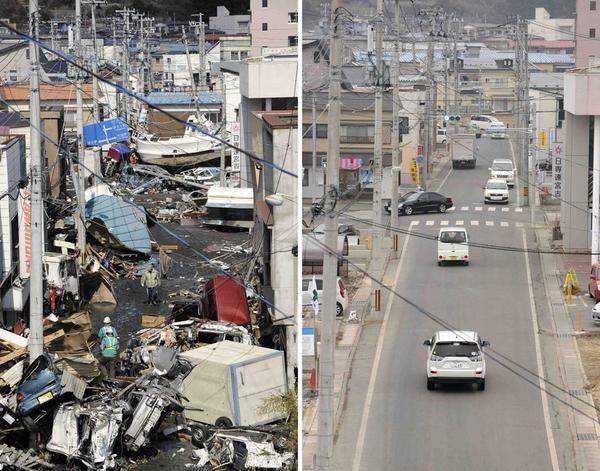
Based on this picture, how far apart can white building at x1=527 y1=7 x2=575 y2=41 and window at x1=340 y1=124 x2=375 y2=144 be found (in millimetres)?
52783

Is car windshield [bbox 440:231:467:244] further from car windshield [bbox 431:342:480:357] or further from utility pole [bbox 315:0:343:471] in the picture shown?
utility pole [bbox 315:0:343:471]

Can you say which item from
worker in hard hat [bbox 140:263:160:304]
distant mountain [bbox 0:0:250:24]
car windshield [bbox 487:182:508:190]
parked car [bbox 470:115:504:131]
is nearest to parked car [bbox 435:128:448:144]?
parked car [bbox 470:115:504:131]

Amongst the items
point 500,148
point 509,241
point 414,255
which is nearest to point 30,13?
point 414,255

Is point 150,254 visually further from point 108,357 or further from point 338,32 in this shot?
point 338,32

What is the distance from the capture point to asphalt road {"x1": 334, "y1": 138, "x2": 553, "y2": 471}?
50.7 feet

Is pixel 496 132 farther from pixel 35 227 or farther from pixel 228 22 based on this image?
pixel 35 227

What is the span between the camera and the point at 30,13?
16.5 m

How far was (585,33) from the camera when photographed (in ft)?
199

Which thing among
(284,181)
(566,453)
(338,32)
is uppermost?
(338,32)

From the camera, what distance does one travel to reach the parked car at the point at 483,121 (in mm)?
68250

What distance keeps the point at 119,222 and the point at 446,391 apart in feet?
35.4

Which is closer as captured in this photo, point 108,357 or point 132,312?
point 108,357

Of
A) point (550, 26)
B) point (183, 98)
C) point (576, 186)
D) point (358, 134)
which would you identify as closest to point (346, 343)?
point (576, 186)

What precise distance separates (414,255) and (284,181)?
13.5 metres
